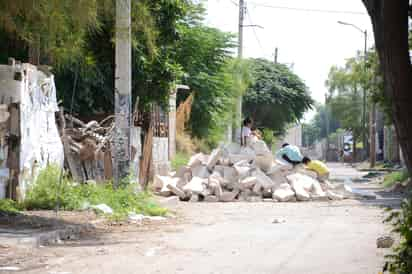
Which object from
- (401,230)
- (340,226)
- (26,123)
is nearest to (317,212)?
(340,226)

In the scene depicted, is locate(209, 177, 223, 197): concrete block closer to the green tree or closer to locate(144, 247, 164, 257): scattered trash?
locate(144, 247, 164, 257): scattered trash

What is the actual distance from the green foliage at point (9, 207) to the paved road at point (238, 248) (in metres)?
2.01

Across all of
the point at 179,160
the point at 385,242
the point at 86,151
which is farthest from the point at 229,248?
the point at 179,160

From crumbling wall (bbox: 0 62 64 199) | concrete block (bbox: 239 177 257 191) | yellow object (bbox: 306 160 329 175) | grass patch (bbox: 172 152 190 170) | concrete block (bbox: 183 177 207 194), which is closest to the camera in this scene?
crumbling wall (bbox: 0 62 64 199)

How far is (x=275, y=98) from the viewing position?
167 ft

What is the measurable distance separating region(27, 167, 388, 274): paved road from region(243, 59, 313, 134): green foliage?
116 feet

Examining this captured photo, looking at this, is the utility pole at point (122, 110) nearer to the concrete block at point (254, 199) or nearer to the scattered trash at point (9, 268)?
the concrete block at point (254, 199)

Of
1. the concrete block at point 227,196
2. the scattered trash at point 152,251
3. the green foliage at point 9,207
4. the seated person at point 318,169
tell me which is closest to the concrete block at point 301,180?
the seated person at point 318,169

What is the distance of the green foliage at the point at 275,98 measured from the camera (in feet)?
168

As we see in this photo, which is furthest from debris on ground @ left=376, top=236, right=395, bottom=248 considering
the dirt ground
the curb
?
the curb

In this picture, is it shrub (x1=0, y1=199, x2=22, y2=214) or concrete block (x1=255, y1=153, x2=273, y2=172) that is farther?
concrete block (x1=255, y1=153, x2=273, y2=172)

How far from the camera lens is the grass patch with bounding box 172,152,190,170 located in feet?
92.0

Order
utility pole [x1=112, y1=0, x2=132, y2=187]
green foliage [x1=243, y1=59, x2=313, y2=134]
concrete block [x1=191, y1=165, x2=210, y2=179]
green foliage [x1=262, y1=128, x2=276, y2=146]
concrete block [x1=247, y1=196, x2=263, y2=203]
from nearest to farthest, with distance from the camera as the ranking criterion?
utility pole [x1=112, y1=0, x2=132, y2=187], concrete block [x1=247, y1=196, x2=263, y2=203], concrete block [x1=191, y1=165, x2=210, y2=179], green foliage [x1=262, y1=128, x2=276, y2=146], green foliage [x1=243, y1=59, x2=313, y2=134]

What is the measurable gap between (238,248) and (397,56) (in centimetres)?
514
